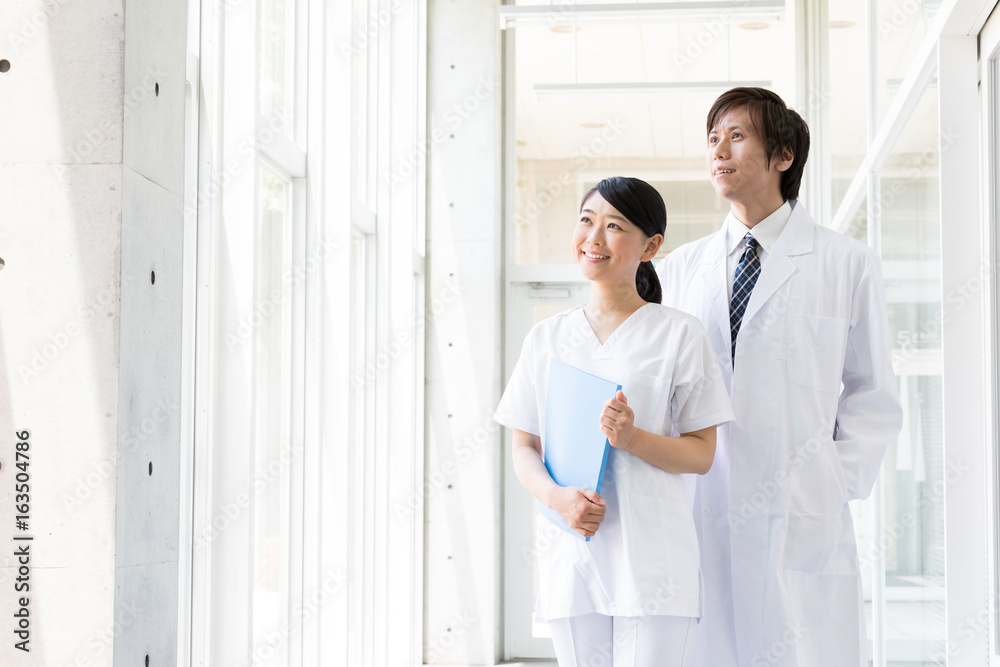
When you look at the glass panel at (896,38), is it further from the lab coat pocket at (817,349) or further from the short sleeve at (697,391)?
the short sleeve at (697,391)

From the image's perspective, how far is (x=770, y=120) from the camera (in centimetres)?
180

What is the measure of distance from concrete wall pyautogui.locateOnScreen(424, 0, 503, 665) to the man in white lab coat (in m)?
3.16

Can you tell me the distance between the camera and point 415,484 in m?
4.76

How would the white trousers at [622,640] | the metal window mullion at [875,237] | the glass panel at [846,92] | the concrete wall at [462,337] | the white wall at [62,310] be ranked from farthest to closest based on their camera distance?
the concrete wall at [462,337] < the glass panel at [846,92] < the metal window mullion at [875,237] < the white trousers at [622,640] < the white wall at [62,310]

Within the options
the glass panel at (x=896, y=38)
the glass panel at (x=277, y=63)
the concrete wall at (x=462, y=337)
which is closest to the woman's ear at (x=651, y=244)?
the glass panel at (x=896, y=38)

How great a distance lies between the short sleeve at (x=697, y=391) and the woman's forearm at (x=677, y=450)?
0.08 ft

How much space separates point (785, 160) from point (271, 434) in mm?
1508

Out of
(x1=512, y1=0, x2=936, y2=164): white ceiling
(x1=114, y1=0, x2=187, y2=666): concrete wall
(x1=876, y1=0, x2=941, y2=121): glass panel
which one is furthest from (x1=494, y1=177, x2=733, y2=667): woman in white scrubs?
(x1=512, y1=0, x2=936, y2=164): white ceiling

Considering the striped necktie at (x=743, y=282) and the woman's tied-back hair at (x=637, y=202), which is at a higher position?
the woman's tied-back hair at (x=637, y=202)

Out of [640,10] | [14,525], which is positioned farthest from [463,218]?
[14,525]

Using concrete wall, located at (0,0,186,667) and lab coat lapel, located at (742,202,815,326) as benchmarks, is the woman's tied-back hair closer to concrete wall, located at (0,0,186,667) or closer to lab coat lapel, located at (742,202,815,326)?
lab coat lapel, located at (742,202,815,326)

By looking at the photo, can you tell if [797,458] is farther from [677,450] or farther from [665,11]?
[665,11]

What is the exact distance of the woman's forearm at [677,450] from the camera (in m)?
1.54

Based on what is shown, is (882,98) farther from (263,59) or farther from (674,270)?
(263,59)
